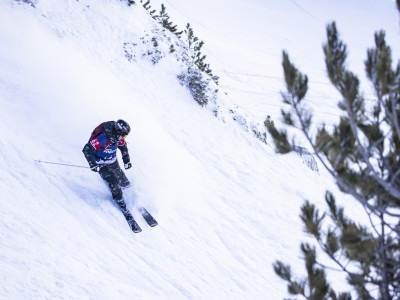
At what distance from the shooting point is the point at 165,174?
27.7 ft

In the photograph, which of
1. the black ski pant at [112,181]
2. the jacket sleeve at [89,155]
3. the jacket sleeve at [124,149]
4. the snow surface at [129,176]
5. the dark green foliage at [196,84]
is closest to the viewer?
the snow surface at [129,176]

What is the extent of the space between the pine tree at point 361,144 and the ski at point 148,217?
388 centimetres

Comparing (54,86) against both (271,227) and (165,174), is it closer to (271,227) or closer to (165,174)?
(165,174)

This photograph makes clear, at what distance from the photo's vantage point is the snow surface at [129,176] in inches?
207

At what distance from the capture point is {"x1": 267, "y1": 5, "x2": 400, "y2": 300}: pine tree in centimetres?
289

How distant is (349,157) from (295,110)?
29.5 inches

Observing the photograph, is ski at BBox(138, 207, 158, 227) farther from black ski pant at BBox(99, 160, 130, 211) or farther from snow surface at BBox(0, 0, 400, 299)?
black ski pant at BBox(99, 160, 130, 211)

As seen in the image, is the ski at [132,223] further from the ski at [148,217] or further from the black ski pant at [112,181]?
the ski at [148,217]

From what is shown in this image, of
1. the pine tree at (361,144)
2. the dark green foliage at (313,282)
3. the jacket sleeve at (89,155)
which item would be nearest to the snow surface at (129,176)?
the pine tree at (361,144)

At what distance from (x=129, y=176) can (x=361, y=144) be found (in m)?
5.69

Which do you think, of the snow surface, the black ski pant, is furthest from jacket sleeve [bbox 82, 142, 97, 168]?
the snow surface

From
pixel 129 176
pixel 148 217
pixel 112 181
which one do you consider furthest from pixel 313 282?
pixel 129 176

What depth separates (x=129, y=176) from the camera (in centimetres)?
773

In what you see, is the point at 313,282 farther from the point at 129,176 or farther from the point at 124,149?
the point at 129,176
